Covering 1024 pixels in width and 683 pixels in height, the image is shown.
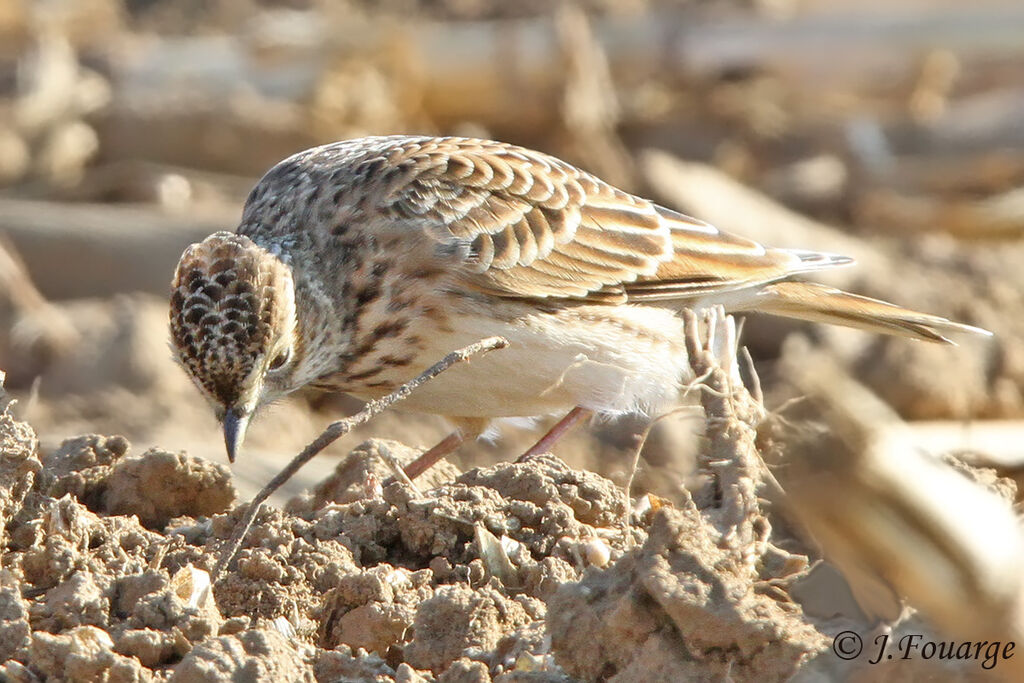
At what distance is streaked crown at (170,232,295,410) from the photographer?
16.5ft

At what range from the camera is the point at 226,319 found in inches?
199

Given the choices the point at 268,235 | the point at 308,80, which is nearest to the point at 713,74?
A: the point at 308,80

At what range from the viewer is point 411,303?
5.68 metres

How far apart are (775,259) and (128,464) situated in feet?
8.99

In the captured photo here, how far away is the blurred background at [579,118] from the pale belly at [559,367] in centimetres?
358

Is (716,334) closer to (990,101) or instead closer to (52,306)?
(52,306)

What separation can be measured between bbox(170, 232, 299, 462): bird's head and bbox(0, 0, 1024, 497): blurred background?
457cm

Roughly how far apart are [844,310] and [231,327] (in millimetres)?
2656

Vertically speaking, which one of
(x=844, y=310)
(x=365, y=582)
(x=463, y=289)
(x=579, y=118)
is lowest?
(x=579, y=118)

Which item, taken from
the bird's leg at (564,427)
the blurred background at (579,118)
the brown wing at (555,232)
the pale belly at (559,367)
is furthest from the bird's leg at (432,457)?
the blurred background at (579,118)

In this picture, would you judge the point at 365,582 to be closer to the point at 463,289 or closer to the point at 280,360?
the point at 280,360

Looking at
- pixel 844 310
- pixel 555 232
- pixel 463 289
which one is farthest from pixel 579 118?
pixel 463 289

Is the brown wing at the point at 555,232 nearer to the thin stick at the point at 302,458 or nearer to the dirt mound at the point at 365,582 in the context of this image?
the dirt mound at the point at 365,582

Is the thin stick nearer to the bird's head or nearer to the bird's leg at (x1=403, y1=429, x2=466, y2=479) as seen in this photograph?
the bird's head
